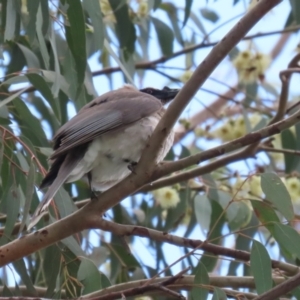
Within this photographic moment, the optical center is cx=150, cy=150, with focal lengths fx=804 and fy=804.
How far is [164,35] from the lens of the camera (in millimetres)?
4070

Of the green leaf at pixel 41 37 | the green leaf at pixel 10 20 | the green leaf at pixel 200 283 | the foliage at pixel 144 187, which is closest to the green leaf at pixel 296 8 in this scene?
the foliage at pixel 144 187

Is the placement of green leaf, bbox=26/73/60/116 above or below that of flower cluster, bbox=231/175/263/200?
above

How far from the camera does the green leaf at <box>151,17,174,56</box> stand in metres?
4.04

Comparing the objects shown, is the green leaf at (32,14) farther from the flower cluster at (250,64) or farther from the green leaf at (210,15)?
the green leaf at (210,15)

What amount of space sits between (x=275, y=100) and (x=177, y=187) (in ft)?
4.58

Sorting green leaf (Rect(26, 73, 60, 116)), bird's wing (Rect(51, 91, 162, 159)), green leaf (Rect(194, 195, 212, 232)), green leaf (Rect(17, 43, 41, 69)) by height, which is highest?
green leaf (Rect(17, 43, 41, 69))

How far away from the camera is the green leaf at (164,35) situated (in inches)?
159

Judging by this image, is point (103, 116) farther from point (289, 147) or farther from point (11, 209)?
point (289, 147)

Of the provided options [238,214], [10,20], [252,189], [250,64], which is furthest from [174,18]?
[10,20]

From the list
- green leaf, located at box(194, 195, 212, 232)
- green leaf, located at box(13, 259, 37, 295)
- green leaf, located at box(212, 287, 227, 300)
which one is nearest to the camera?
green leaf, located at box(212, 287, 227, 300)

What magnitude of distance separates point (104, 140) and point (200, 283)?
2.49 feet

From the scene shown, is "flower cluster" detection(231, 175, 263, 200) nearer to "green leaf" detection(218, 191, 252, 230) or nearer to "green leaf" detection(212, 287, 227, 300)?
"green leaf" detection(218, 191, 252, 230)

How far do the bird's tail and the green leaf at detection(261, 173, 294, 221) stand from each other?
0.62 metres

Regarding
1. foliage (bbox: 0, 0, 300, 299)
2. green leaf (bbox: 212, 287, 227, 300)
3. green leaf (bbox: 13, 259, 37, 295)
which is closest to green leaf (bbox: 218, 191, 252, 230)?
foliage (bbox: 0, 0, 300, 299)
